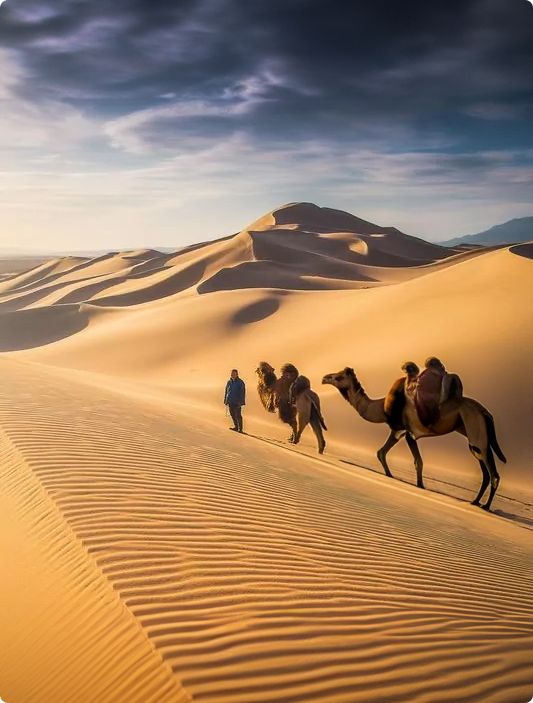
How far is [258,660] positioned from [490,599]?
8.38 ft

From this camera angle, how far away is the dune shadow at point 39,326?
130 feet

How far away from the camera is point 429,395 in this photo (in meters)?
9.93

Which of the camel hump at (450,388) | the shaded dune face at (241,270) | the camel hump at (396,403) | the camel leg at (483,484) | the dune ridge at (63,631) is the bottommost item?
the camel leg at (483,484)

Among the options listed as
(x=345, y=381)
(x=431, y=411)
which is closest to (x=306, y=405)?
(x=345, y=381)

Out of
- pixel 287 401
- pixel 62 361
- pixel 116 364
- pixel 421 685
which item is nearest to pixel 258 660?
pixel 421 685

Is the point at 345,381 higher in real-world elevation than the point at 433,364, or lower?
lower

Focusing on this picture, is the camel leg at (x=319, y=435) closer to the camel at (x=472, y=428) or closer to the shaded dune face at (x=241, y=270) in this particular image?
the camel at (x=472, y=428)

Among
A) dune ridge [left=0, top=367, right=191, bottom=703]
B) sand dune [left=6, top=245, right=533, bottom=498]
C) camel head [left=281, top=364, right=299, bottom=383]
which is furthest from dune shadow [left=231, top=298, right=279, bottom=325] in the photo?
dune ridge [left=0, top=367, right=191, bottom=703]

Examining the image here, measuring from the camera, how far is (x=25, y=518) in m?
5.77

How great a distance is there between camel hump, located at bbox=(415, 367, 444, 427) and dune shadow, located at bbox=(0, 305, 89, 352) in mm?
32617

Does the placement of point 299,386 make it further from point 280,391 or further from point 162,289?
point 162,289

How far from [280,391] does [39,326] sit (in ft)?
110

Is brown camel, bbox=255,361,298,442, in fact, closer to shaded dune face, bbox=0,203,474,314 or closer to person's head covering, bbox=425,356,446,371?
person's head covering, bbox=425,356,446,371

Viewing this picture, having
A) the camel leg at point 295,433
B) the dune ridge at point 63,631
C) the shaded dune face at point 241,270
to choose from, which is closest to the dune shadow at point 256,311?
the shaded dune face at point 241,270
